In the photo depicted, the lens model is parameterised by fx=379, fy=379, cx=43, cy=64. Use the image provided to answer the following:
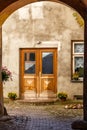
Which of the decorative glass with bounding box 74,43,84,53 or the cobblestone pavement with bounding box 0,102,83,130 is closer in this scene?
the cobblestone pavement with bounding box 0,102,83,130

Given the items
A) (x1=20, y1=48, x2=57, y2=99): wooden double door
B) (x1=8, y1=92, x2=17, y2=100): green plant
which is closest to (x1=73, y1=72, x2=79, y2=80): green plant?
(x1=20, y1=48, x2=57, y2=99): wooden double door

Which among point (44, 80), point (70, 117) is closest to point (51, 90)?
point (44, 80)

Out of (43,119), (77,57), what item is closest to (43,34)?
(77,57)

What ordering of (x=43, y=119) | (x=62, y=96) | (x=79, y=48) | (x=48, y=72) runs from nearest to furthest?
1. (x=43, y=119)
2. (x=62, y=96)
3. (x=79, y=48)
4. (x=48, y=72)

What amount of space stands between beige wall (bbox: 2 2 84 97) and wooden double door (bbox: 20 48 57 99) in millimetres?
250

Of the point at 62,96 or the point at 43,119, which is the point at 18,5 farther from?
the point at 62,96

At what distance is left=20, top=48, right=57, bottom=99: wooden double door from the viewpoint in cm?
1620

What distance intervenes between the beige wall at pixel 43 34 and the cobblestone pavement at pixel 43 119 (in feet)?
6.66

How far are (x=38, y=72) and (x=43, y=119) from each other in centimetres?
579

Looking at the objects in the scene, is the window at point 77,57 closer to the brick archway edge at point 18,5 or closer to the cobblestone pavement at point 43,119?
the cobblestone pavement at point 43,119

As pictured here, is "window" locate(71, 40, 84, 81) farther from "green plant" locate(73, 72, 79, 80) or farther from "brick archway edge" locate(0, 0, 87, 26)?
"brick archway edge" locate(0, 0, 87, 26)

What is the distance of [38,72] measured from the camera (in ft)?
53.8

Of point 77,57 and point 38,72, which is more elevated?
point 77,57

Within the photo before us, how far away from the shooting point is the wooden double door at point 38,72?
1620 cm
